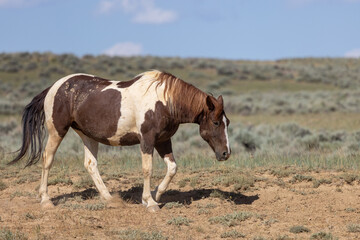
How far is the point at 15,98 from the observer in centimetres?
3475

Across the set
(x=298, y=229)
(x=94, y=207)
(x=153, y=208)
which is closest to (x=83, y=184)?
(x=94, y=207)

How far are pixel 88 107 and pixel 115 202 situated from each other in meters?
1.71

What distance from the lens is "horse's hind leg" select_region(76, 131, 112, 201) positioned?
9422mm

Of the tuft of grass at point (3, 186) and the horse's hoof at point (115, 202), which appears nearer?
the horse's hoof at point (115, 202)

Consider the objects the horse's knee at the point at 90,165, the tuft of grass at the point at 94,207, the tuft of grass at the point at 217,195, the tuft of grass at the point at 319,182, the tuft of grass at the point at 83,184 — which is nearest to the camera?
the tuft of grass at the point at 94,207

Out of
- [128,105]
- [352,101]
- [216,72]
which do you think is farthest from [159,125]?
[216,72]

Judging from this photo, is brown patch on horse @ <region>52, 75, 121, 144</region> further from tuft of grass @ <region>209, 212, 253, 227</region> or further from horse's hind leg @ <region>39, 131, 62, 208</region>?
tuft of grass @ <region>209, 212, 253, 227</region>

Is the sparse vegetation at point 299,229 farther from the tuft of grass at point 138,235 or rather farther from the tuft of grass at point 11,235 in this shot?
the tuft of grass at point 11,235

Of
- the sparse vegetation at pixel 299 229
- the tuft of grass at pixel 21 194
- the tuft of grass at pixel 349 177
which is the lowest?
the tuft of grass at pixel 21 194

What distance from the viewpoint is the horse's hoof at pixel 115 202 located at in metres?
8.91

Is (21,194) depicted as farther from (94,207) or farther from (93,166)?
(94,207)

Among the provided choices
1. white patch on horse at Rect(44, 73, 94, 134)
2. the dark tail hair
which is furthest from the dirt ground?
white patch on horse at Rect(44, 73, 94, 134)

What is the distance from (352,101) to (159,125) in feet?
81.8

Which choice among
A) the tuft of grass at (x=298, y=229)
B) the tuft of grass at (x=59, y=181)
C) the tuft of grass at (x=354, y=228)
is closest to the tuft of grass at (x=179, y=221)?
the tuft of grass at (x=298, y=229)
